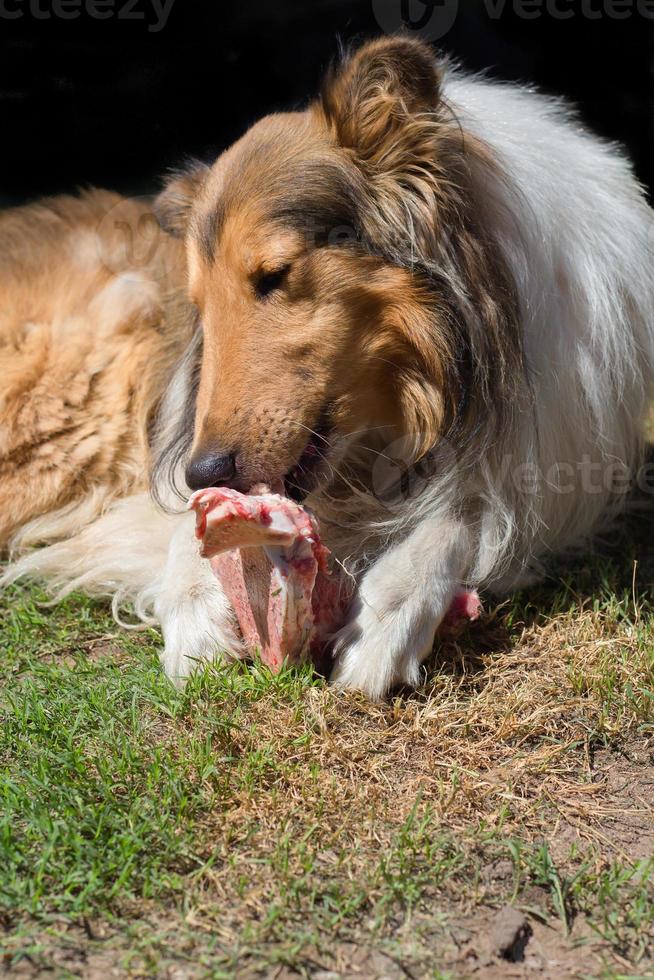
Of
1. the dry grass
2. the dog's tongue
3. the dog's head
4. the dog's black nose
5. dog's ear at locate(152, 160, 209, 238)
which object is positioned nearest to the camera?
the dry grass

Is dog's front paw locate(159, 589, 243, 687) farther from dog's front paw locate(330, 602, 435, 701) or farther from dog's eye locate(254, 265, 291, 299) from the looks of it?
dog's eye locate(254, 265, 291, 299)

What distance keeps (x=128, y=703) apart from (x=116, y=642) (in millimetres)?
461

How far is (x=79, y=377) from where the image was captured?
3818 mm

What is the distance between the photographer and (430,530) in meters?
2.99

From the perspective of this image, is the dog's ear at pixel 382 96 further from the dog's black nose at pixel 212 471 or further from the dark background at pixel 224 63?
the dark background at pixel 224 63

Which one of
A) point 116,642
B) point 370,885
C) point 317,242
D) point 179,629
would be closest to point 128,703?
point 179,629

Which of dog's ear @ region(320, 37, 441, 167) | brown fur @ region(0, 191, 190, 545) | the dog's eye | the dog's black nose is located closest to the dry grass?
the dog's black nose

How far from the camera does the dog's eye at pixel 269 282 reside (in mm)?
2794

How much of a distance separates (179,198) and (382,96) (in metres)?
0.90

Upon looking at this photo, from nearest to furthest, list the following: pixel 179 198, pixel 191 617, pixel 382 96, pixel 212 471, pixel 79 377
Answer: pixel 212 471 < pixel 382 96 < pixel 191 617 < pixel 179 198 < pixel 79 377

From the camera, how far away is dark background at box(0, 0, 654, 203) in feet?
20.1

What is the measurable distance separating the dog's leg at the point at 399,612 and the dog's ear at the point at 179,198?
1308 mm

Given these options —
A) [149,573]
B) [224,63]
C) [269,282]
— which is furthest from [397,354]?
[224,63]

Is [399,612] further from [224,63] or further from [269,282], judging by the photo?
[224,63]
